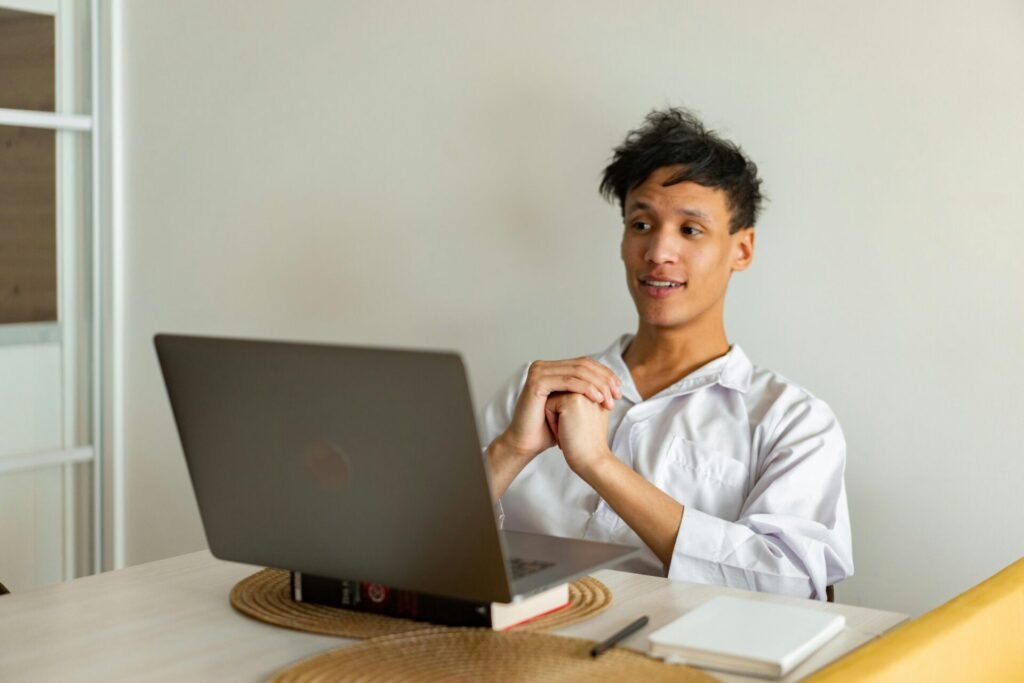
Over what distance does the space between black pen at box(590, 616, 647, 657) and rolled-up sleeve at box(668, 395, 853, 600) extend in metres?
0.52

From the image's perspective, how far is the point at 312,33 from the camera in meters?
2.99

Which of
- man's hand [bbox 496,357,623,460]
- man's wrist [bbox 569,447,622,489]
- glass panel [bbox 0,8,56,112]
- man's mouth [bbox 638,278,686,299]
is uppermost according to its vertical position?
glass panel [bbox 0,8,56,112]

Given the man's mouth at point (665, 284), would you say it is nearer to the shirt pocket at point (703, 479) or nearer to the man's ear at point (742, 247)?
the man's ear at point (742, 247)

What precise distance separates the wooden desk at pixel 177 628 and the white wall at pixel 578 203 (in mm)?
868

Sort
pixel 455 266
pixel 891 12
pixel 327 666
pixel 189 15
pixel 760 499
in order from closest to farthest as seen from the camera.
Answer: pixel 327 666
pixel 760 499
pixel 891 12
pixel 455 266
pixel 189 15

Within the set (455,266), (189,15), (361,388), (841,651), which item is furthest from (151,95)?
(841,651)

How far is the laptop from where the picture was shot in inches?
47.2

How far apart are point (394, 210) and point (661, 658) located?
179 cm

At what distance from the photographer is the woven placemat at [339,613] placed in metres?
1.38

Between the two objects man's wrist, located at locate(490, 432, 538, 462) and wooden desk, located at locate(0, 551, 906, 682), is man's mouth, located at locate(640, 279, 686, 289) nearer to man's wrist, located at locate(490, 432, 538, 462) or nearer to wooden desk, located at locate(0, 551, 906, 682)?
man's wrist, located at locate(490, 432, 538, 462)

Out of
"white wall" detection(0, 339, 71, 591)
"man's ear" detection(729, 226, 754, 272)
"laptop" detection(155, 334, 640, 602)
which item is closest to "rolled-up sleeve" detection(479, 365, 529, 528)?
"man's ear" detection(729, 226, 754, 272)

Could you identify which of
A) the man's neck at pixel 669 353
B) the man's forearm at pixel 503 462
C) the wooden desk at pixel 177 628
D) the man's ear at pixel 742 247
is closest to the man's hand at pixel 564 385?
the man's forearm at pixel 503 462

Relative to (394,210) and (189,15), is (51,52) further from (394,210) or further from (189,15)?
(394,210)

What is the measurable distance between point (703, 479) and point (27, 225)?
6.35ft
